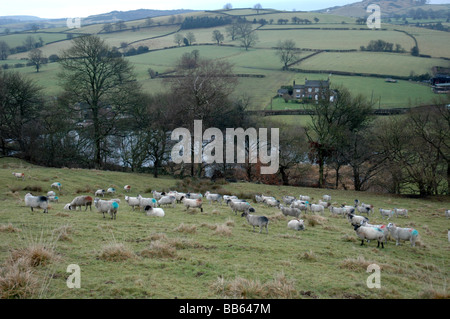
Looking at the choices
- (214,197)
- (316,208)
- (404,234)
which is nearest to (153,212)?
(214,197)

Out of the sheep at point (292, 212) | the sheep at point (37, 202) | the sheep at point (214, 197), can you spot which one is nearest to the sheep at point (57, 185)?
the sheep at point (37, 202)

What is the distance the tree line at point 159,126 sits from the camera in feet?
100

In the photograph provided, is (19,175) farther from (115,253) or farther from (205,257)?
(205,257)

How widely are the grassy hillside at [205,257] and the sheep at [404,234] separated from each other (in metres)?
0.35

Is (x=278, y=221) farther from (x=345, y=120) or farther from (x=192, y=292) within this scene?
(x=345, y=120)

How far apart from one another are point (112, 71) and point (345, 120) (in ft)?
85.9

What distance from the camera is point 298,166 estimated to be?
39.2 meters

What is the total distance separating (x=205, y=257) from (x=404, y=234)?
883 cm

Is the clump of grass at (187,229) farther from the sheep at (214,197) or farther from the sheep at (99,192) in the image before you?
the sheep at (99,192)

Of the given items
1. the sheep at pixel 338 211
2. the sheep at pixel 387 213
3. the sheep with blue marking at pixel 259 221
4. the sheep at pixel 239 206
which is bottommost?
the sheep at pixel 387 213

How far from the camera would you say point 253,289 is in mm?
6906

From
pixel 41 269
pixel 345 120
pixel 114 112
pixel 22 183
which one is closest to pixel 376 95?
pixel 345 120

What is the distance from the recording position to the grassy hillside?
702cm

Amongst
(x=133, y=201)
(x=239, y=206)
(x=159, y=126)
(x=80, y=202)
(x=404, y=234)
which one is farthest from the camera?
(x=159, y=126)
